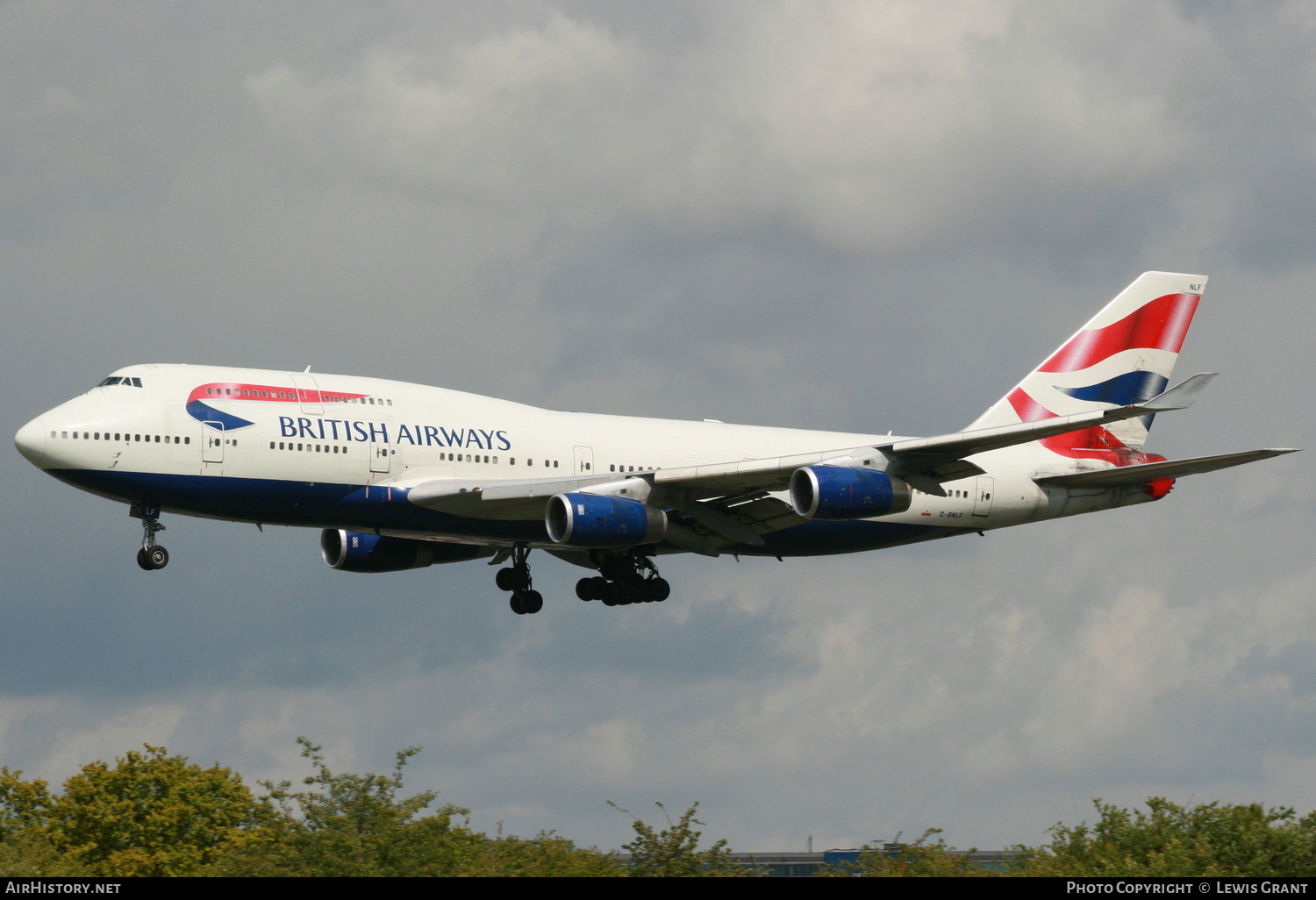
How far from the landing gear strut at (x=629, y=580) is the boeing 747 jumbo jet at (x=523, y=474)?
65 millimetres

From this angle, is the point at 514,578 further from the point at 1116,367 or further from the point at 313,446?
the point at 1116,367

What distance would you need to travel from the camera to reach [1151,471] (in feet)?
168

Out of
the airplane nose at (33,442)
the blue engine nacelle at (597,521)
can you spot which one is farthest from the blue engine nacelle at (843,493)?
the airplane nose at (33,442)

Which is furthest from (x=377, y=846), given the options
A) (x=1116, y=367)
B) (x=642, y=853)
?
(x=1116, y=367)

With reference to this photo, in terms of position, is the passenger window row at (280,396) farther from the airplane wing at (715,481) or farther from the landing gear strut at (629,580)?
the landing gear strut at (629,580)

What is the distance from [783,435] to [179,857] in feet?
130

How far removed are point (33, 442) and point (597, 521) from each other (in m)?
15.1

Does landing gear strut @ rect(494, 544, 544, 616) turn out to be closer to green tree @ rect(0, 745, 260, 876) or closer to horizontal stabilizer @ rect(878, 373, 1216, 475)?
horizontal stabilizer @ rect(878, 373, 1216, 475)

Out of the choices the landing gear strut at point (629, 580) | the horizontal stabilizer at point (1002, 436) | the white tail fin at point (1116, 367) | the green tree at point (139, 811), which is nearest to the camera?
the horizontal stabilizer at point (1002, 436)

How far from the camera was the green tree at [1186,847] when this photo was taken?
1831 inches

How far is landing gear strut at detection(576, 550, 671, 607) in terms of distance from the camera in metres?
52.8

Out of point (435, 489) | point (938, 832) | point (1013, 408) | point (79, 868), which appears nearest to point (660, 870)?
point (938, 832)

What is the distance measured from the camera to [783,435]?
54844 mm
